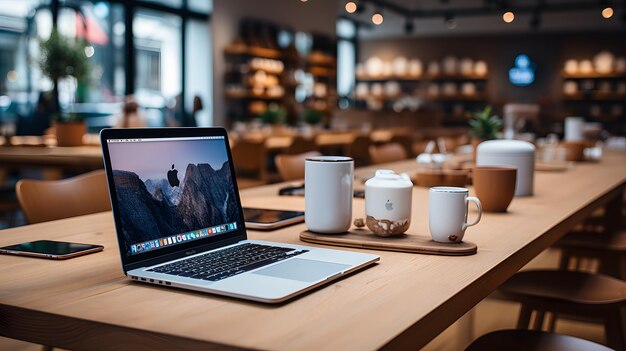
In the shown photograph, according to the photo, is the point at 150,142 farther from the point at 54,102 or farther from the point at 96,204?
the point at 54,102

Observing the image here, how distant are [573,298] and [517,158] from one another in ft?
1.51

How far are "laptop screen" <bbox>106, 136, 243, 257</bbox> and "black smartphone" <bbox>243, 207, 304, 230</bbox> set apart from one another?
0.64 feet

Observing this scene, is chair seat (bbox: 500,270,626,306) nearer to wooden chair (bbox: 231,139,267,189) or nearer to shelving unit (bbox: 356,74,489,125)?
wooden chair (bbox: 231,139,267,189)

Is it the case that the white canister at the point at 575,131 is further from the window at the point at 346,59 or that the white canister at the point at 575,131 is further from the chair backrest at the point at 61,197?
the window at the point at 346,59

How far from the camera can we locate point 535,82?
53.9ft

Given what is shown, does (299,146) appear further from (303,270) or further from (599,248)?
(303,270)

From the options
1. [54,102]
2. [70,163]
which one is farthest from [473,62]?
[70,163]

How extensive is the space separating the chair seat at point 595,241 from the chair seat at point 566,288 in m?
0.59

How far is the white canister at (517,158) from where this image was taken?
226 cm

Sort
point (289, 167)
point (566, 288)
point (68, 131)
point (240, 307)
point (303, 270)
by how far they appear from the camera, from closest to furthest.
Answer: point (240, 307)
point (303, 270)
point (566, 288)
point (289, 167)
point (68, 131)

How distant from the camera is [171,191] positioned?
4.15 feet

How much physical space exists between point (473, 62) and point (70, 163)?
46.3 feet

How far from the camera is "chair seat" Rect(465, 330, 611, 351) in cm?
163

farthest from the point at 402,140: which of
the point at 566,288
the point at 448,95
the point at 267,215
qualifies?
the point at 448,95
